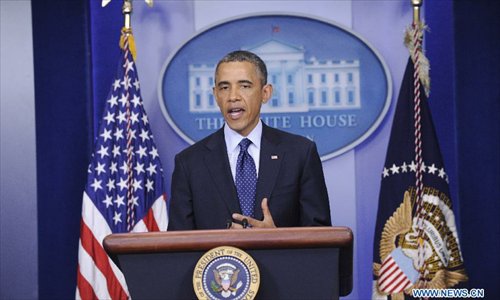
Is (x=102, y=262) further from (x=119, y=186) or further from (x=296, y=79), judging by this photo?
(x=296, y=79)

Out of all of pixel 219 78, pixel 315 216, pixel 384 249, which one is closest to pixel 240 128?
pixel 219 78

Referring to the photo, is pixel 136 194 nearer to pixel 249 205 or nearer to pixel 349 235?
pixel 249 205

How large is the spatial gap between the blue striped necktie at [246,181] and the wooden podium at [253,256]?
2.80 ft

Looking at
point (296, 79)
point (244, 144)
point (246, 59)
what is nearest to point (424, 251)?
point (296, 79)

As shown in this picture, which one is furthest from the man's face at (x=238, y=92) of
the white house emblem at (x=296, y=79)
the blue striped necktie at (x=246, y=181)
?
the white house emblem at (x=296, y=79)

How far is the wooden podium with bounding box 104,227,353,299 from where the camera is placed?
6.26ft

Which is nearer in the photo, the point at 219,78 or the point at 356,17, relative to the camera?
the point at 219,78

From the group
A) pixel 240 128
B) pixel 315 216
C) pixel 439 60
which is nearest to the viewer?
pixel 315 216

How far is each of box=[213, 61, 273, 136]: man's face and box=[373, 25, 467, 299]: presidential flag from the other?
1.47m

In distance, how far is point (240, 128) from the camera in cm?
293

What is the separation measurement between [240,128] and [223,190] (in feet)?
0.85

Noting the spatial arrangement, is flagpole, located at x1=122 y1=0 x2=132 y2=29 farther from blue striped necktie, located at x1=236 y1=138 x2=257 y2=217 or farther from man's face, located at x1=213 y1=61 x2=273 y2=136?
blue striped necktie, located at x1=236 y1=138 x2=257 y2=217

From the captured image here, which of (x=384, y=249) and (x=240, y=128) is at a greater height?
(x=240, y=128)

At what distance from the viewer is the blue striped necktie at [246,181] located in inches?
110
